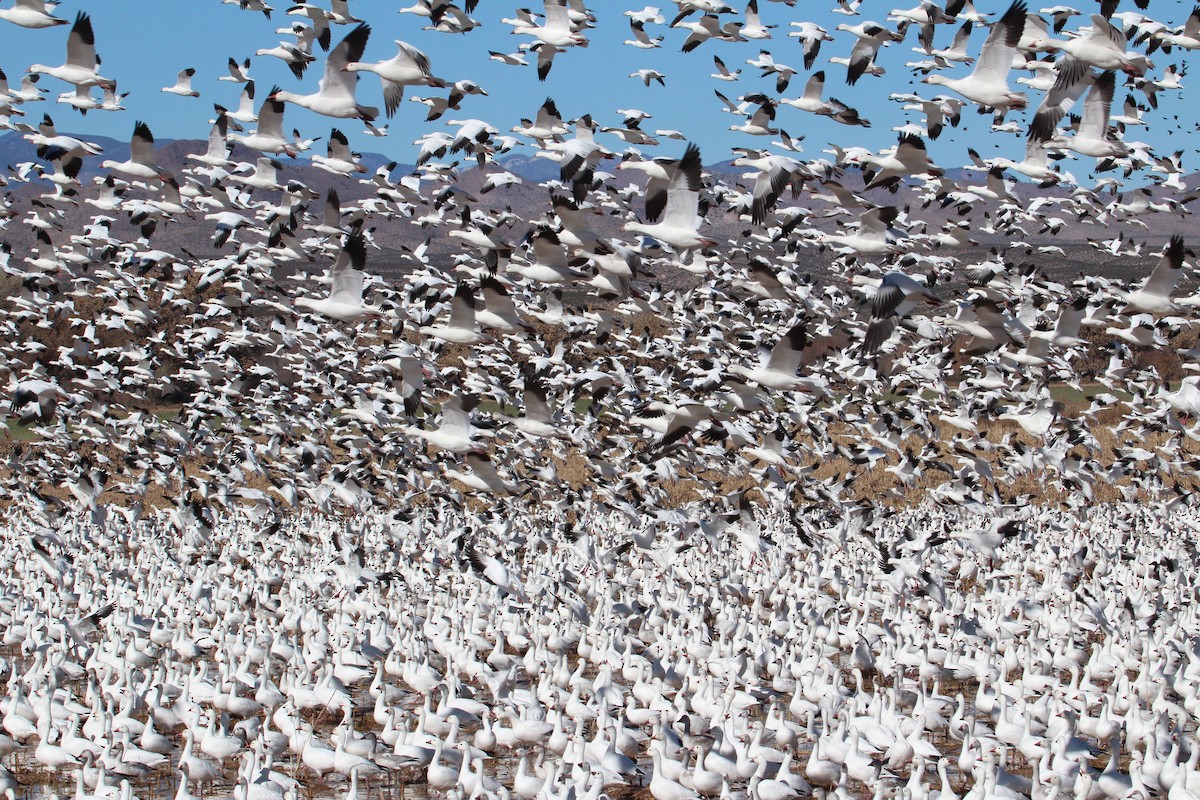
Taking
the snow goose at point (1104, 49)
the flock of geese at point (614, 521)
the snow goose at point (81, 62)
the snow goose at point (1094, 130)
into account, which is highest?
the snow goose at point (1104, 49)

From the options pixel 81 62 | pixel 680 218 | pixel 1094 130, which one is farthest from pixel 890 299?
pixel 81 62

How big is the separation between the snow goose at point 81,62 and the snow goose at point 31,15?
1122 mm

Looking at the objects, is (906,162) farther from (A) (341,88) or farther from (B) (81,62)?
(B) (81,62)

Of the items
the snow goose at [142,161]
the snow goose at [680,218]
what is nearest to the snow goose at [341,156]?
the snow goose at [142,161]

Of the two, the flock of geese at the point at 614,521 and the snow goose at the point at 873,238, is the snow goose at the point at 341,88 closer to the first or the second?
the flock of geese at the point at 614,521

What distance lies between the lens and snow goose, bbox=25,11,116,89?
15141 mm

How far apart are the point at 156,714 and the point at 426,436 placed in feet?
13.3

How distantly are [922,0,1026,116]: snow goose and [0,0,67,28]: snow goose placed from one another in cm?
871

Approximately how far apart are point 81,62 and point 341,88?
3.73 meters

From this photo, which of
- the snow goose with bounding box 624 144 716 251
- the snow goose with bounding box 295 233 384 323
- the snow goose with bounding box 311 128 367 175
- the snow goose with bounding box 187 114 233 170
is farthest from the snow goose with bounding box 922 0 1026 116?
the snow goose with bounding box 187 114 233 170

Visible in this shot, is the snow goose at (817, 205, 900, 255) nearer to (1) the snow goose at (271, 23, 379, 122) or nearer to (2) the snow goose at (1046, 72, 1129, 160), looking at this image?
(2) the snow goose at (1046, 72, 1129, 160)

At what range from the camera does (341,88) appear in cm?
1396

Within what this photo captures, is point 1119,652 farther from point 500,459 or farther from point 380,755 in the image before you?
point 500,459

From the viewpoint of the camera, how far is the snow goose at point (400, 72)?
1341cm
